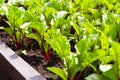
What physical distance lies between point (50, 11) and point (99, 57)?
1098mm

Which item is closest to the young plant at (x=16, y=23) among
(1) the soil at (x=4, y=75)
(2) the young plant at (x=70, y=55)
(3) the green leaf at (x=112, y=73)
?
(1) the soil at (x=4, y=75)

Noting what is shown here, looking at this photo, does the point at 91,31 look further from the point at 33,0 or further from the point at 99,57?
the point at 33,0

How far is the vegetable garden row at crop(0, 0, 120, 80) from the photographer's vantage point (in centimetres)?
197

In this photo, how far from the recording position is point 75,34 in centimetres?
270

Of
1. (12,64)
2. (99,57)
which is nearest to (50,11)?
(12,64)

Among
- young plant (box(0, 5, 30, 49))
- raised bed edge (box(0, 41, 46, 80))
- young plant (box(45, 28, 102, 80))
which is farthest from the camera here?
young plant (box(0, 5, 30, 49))

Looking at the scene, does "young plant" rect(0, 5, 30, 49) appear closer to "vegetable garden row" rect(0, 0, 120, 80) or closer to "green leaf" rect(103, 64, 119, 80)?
"vegetable garden row" rect(0, 0, 120, 80)

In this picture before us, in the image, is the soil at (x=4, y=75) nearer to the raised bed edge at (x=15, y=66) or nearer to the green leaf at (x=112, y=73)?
the raised bed edge at (x=15, y=66)

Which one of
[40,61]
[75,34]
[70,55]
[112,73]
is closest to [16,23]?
[40,61]

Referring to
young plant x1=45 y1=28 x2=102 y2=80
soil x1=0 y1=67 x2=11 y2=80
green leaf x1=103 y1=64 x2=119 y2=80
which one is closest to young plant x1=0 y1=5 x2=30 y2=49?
soil x1=0 y1=67 x2=11 y2=80

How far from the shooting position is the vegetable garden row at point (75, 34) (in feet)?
6.47

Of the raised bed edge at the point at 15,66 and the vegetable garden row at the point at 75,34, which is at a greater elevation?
the vegetable garden row at the point at 75,34

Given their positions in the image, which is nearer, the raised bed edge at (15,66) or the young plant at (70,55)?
the young plant at (70,55)

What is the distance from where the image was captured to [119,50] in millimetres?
1772
